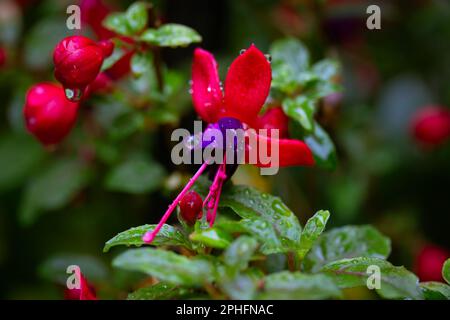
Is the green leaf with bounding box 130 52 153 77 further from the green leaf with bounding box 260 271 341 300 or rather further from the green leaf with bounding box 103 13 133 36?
the green leaf with bounding box 260 271 341 300

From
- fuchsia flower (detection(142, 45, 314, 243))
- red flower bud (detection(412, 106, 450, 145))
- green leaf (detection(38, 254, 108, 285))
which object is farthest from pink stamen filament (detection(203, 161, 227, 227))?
red flower bud (detection(412, 106, 450, 145))

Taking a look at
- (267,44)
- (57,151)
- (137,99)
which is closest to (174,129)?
(137,99)

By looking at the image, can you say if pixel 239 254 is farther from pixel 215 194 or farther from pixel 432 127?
pixel 432 127

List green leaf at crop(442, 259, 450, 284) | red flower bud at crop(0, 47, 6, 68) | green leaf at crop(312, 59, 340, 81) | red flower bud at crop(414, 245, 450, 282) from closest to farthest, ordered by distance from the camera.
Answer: green leaf at crop(442, 259, 450, 284)
green leaf at crop(312, 59, 340, 81)
red flower bud at crop(414, 245, 450, 282)
red flower bud at crop(0, 47, 6, 68)

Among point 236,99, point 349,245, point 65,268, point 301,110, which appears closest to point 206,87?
point 236,99

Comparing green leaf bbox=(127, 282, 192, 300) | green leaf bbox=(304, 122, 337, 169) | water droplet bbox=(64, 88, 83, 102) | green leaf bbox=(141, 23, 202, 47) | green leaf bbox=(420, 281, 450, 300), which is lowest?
green leaf bbox=(420, 281, 450, 300)

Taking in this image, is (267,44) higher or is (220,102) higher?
(267,44)

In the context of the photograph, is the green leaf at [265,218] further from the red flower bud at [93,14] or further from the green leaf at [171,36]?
the red flower bud at [93,14]

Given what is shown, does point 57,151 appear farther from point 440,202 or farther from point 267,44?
point 440,202
